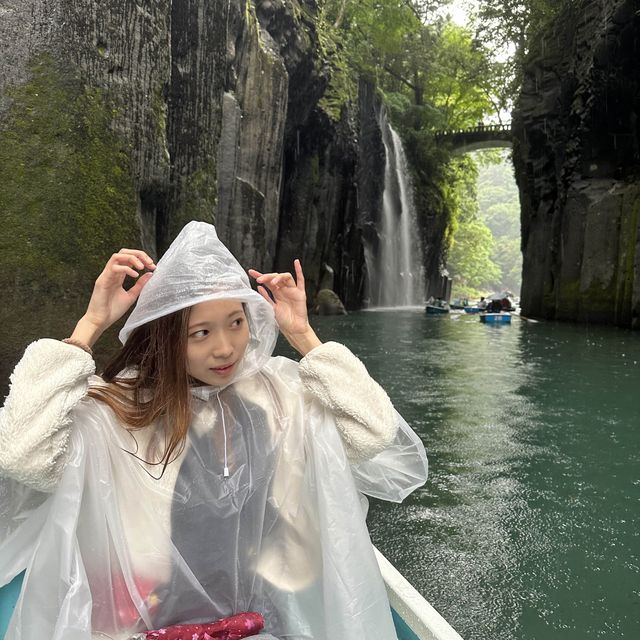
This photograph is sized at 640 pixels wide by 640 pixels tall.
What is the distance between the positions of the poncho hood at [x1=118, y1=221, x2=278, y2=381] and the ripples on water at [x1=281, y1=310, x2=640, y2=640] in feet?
6.42

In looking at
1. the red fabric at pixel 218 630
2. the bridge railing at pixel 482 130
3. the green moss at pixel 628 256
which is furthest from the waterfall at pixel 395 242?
the red fabric at pixel 218 630

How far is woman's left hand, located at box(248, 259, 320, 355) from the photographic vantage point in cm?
191

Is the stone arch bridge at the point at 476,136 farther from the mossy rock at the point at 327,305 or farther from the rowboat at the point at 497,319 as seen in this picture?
the rowboat at the point at 497,319

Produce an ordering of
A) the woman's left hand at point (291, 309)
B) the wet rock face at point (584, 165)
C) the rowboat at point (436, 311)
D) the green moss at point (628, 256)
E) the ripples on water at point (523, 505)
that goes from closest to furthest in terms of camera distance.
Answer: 1. the woman's left hand at point (291, 309)
2. the ripples on water at point (523, 505)
3. the green moss at point (628, 256)
4. the wet rock face at point (584, 165)
5. the rowboat at point (436, 311)

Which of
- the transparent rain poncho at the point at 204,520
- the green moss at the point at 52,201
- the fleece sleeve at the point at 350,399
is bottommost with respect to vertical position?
the transparent rain poncho at the point at 204,520

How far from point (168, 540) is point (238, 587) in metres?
0.25

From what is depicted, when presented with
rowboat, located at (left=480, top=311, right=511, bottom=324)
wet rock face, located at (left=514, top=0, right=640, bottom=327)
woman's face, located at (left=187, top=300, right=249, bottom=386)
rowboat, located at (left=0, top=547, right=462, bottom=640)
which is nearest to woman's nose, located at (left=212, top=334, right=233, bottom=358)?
woman's face, located at (left=187, top=300, right=249, bottom=386)

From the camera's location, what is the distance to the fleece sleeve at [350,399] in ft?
5.66

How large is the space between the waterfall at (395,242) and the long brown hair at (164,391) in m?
26.8

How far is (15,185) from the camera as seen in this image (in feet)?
11.5

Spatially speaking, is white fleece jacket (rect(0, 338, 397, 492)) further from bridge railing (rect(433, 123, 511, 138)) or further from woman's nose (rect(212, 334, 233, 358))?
bridge railing (rect(433, 123, 511, 138))

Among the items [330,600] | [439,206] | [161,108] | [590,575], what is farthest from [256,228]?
[439,206]

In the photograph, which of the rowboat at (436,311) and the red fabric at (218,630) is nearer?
the red fabric at (218,630)

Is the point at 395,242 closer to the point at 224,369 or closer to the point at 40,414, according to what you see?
the point at 224,369
